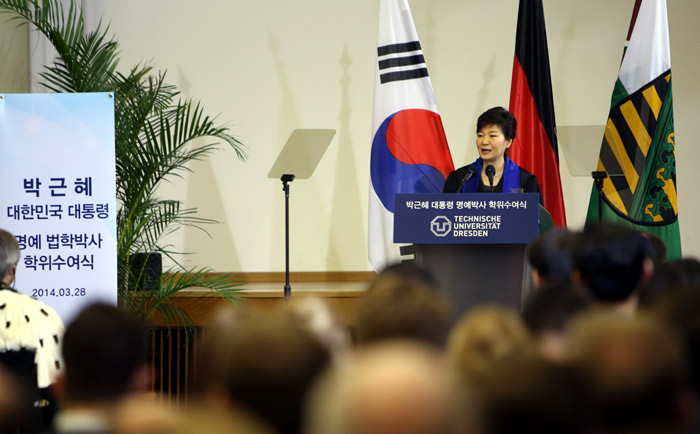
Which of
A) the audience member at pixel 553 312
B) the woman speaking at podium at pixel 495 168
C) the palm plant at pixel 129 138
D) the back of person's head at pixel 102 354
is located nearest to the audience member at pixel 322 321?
the back of person's head at pixel 102 354

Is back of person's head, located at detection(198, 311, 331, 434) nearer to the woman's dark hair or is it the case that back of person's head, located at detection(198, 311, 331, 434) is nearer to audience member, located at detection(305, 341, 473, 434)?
audience member, located at detection(305, 341, 473, 434)

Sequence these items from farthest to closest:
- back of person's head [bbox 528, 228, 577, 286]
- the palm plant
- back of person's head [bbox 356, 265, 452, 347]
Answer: the palm plant → back of person's head [bbox 528, 228, 577, 286] → back of person's head [bbox 356, 265, 452, 347]

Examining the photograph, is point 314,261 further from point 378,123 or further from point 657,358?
point 657,358

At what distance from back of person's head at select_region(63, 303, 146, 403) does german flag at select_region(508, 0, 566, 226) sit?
4689 mm

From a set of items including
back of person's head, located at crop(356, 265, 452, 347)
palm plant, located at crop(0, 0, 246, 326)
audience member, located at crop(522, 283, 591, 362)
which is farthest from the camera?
palm plant, located at crop(0, 0, 246, 326)

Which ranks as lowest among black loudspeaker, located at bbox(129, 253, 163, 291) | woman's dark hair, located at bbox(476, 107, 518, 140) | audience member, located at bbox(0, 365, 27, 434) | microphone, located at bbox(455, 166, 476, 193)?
black loudspeaker, located at bbox(129, 253, 163, 291)

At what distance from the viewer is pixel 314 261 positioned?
7.21 meters

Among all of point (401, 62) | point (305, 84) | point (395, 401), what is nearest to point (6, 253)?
point (395, 401)

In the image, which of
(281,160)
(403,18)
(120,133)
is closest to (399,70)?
(403,18)

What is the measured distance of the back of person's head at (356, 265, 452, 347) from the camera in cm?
156

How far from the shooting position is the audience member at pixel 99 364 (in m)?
1.40

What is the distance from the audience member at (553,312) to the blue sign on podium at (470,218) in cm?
195

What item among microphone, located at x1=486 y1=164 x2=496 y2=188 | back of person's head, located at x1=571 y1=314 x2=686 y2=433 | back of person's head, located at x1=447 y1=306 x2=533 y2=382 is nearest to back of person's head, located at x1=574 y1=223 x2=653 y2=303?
back of person's head, located at x1=447 y1=306 x2=533 y2=382

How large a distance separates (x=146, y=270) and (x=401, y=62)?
2413mm
